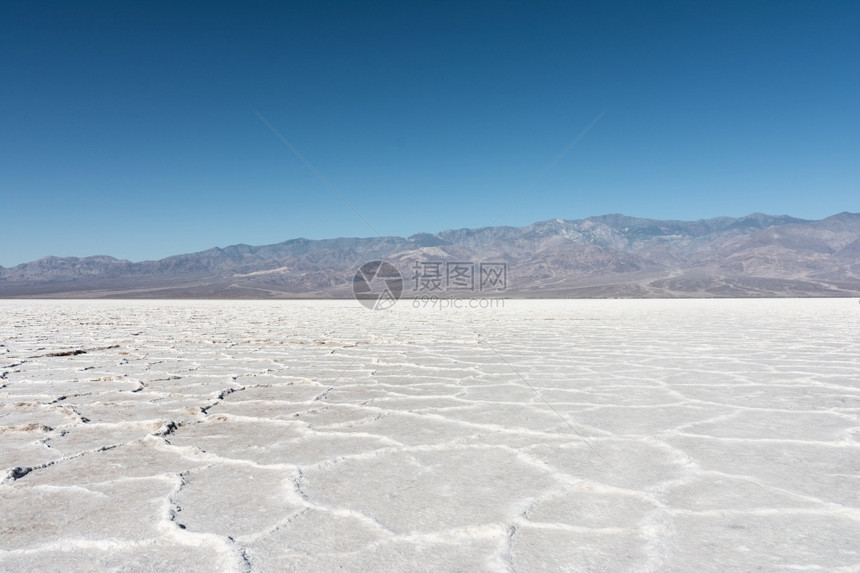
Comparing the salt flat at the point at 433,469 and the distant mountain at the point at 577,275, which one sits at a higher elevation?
the distant mountain at the point at 577,275

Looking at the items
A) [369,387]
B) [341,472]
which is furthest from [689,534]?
[369,387]

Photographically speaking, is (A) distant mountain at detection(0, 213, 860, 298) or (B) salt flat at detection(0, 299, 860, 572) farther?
(A) distant mountain at detection(0, 213, 860, 298)

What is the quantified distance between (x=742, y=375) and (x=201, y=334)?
305 inches

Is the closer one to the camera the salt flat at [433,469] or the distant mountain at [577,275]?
Answer: the salt flat at [433,469]

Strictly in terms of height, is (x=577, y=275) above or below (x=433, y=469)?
above

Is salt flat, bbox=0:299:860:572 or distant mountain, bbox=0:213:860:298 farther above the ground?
distant mountain, bbox=0:213:860:298

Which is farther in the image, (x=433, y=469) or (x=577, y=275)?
(x=577, y=275)

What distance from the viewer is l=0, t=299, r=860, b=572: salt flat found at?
152cm

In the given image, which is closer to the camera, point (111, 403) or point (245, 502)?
point (245, 502)

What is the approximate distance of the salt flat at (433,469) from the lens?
1519 mm

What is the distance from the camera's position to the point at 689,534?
5.22ft

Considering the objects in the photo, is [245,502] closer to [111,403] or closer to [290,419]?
[290,419]

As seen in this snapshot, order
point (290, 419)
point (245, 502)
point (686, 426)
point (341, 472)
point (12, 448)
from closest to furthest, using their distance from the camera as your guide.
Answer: point (245, 502)
point (341, 472)
point (12, 448)
point (686, 426)
point (290, 419)

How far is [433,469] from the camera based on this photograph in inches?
86.6
